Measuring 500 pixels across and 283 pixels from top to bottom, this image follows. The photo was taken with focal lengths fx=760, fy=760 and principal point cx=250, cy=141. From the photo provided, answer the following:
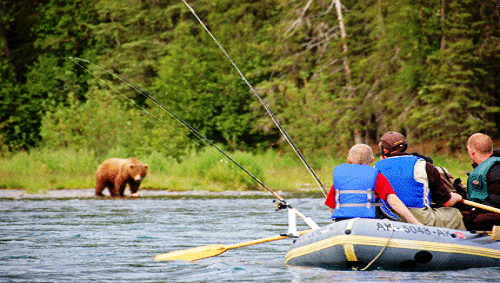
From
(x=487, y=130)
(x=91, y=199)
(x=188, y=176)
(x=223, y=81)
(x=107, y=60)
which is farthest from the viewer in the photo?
(x=107, y=60)

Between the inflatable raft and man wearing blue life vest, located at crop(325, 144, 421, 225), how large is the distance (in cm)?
18

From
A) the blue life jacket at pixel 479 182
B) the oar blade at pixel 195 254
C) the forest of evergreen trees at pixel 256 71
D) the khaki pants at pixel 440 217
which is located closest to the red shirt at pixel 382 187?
the khaki pants at pixel 440 217

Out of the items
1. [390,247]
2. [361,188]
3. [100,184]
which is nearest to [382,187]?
[361,188]

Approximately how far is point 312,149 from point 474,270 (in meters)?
20.6

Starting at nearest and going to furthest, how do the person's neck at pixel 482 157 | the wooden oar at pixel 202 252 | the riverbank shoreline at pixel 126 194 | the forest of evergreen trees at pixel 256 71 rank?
1. the person's neck at pixel 482 157
2. the wooden oar at pixel 202 252
3. the riverbank shoreline at pixel 126 194
4. the forest of evergreen trees at pixel 256 71

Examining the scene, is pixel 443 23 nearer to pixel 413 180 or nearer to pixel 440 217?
pixel 440 217

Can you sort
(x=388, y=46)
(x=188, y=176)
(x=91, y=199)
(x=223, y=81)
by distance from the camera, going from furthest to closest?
(x=223, y=81), (x=388, y=46), (x=188, y=176), (x=91, y=199)

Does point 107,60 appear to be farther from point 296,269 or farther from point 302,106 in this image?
point 296,269

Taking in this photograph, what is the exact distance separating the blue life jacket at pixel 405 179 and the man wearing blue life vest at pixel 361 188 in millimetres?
263

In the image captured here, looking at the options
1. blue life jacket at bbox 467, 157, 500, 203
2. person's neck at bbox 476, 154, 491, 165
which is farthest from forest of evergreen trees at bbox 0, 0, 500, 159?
person's neck at bbox 476, 154, 491, 165

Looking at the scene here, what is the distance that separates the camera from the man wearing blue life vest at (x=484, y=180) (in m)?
7.91

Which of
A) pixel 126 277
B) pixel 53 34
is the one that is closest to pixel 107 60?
pixel 53 34

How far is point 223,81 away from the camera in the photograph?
34875mm

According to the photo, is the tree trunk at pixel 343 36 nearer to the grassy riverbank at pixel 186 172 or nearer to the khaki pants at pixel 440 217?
the grassy riverbank at pixel 186 172
